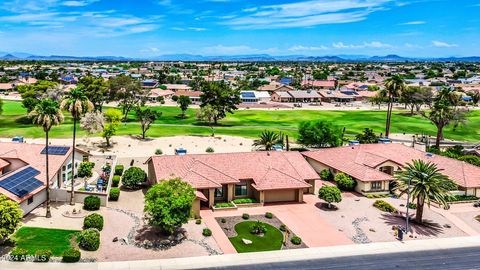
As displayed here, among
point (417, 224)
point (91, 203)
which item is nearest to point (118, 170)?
point (91, 203)

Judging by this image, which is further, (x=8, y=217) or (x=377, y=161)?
(x=377, y=161)

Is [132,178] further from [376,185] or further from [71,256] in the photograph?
[376,185]

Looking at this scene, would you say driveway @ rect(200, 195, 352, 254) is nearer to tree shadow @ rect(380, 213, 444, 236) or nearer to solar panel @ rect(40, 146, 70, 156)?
tree shadow @ rect(380, 213, 444, 236)

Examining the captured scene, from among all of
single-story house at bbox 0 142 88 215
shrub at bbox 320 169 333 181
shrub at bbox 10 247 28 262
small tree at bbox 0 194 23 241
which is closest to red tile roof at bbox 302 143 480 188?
shrub at bbox 320 169 333 181

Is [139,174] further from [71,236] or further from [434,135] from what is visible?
[434,135]

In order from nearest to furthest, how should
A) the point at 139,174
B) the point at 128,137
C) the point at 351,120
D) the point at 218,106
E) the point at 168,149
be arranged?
the point at 139,174
the point at 168,149
the point at 128,137
the point at 218,106
the point at 351,120

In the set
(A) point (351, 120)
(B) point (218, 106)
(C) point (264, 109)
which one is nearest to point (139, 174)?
(B) point (218, 106)
